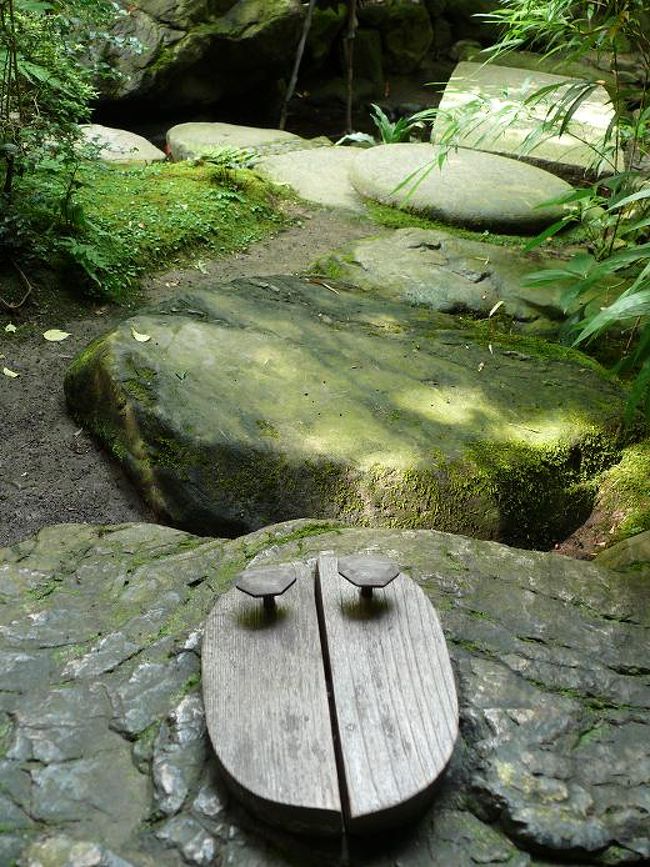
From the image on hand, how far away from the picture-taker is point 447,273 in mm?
4848

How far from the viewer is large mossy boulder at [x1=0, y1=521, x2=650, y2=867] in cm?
174

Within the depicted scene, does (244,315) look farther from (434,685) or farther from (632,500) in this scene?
(434,685)

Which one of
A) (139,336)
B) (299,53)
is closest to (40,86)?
(139,336)

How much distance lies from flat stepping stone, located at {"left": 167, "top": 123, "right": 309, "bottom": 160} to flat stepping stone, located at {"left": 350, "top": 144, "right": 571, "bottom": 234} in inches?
38.7

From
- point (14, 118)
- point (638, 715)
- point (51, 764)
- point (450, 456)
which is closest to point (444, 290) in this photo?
point (450, 456)

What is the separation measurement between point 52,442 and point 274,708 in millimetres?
2043

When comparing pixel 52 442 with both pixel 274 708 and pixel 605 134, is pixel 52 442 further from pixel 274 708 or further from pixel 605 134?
pixel 605 134

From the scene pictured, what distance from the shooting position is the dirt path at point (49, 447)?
10.5 feet

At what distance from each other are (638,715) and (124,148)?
6208 millimetres

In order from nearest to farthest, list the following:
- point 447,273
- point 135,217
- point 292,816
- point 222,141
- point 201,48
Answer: point 292,816 → point 447,273 → point 135,217 → point 222,141 → point 201,48

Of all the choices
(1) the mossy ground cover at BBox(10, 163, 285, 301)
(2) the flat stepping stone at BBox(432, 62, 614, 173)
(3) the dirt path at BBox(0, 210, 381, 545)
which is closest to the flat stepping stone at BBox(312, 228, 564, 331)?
(1) the mossy ground cover at BBox(10, 163, 285, 301)

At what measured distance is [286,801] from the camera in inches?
64.1

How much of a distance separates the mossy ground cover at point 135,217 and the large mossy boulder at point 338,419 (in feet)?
2.72

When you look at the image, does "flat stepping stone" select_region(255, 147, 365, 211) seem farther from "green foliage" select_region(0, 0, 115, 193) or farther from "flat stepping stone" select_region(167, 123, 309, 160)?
"green foliage" select_region(0, 0, 115, 193)
